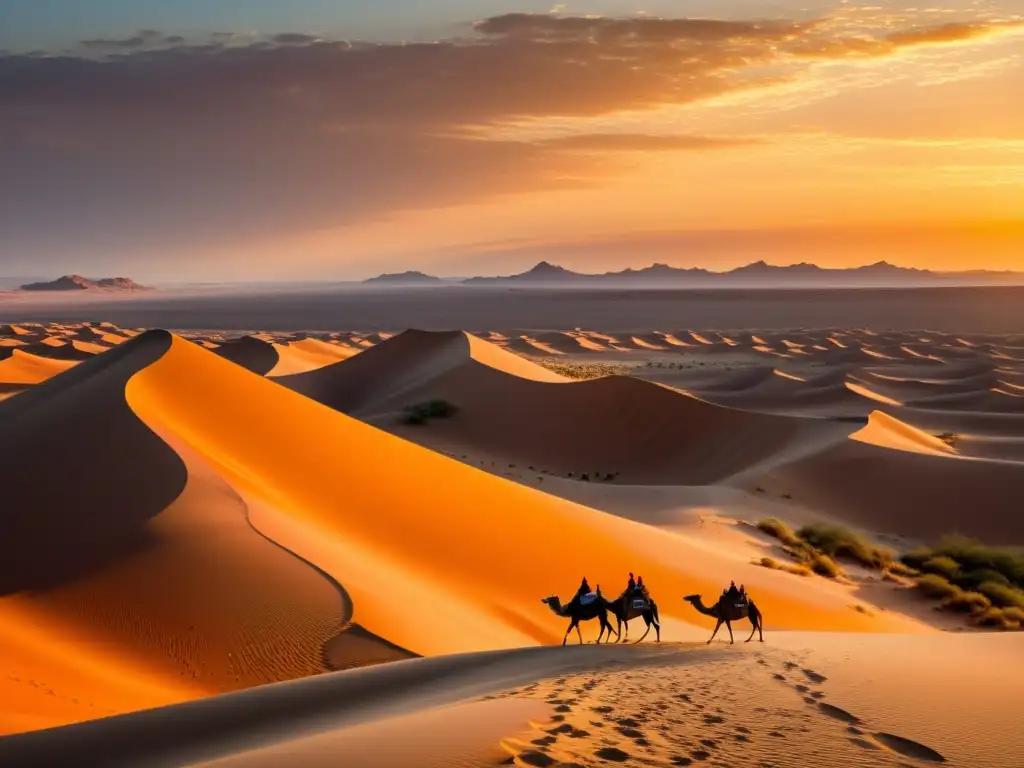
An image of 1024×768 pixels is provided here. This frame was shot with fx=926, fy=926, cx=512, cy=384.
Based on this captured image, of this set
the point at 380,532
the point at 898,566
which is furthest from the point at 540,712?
the point at 898,566

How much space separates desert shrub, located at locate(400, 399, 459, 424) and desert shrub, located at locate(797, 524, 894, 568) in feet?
56.0

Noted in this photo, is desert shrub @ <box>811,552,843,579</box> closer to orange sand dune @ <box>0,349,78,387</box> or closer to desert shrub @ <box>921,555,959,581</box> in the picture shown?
desert shrub @ <box>921,555,959,581</box>

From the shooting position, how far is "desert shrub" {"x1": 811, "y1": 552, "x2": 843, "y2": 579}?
1839 centimetres

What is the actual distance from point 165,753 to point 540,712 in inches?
92.2

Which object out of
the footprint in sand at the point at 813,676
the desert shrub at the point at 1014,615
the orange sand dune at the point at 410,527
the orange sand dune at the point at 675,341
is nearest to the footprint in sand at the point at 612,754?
the footprint in sand at the point at 813,676

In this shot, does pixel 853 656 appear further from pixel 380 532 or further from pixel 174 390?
pixel 174 390

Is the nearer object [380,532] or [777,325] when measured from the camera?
[380,532]

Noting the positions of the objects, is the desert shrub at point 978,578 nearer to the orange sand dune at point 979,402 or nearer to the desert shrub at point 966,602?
the desert shrub at point 966,602

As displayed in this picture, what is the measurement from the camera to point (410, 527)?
1389cm

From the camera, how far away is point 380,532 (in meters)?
13.3

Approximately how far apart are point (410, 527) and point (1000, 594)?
1084 cm

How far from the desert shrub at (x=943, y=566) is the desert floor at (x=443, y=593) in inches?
2.7

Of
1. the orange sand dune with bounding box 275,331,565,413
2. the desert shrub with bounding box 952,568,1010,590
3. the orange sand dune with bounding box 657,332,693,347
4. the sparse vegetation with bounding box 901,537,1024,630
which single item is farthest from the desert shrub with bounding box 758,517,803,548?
the orange sand dune with bounding box 657,332,693,347

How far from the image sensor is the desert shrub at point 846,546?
1973 centimetres
